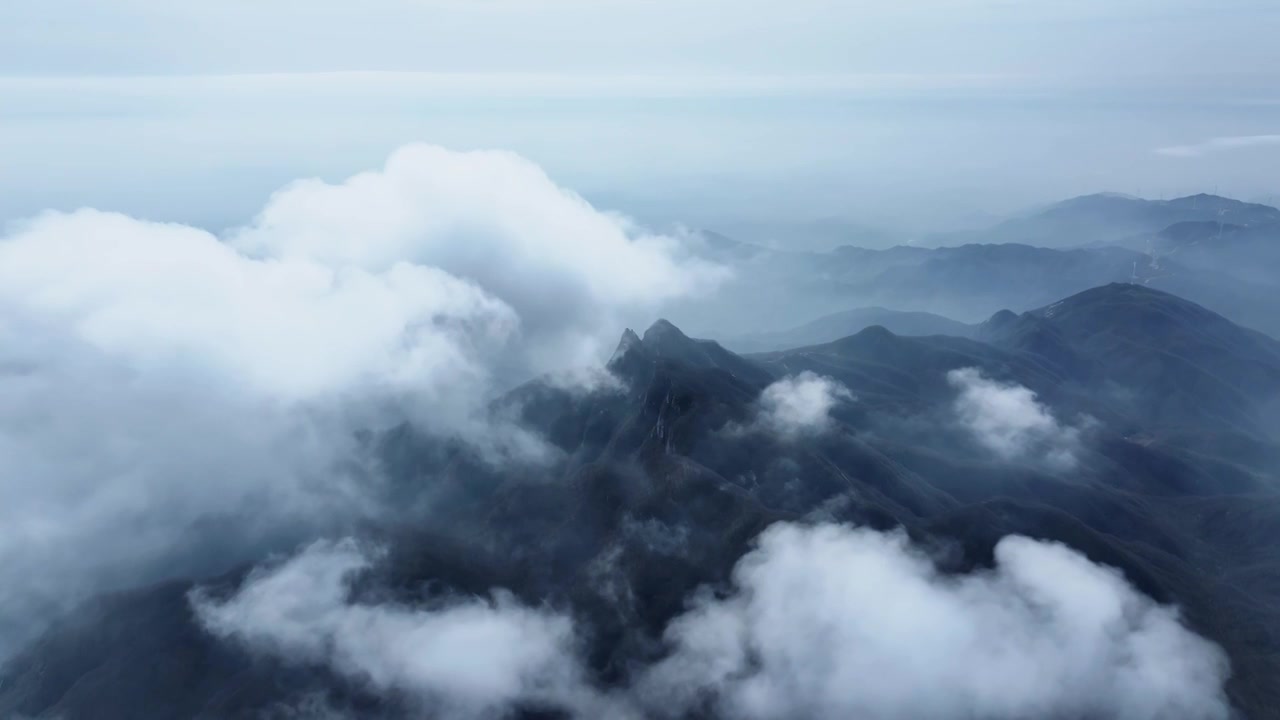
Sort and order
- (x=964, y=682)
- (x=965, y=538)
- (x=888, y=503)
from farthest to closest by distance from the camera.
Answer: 1. (x=888, y=503)
2. (x=965, y=538)
3. (x=964, y=682)

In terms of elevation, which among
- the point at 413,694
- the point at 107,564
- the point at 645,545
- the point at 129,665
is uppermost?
the point at 645,545

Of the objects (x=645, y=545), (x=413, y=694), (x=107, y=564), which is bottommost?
(x=107, y=564)

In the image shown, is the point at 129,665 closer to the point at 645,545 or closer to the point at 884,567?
the point at 645,545

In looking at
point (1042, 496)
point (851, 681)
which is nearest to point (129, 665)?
point (851, 681)

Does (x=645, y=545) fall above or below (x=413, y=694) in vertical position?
above

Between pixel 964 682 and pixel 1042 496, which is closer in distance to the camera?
pixel 964 682

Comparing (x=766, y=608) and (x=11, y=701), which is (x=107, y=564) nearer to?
(x=11, y=701)

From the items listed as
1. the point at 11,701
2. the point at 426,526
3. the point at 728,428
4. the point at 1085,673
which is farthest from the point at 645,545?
the point at 11,701

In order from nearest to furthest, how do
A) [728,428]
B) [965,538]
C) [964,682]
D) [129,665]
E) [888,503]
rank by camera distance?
1. [964,682]
2. [129,665]
3. [965,538]
4. [888,503]
5. [728,428]

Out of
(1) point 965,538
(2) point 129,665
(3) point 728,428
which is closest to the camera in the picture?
(2) point 129,665
